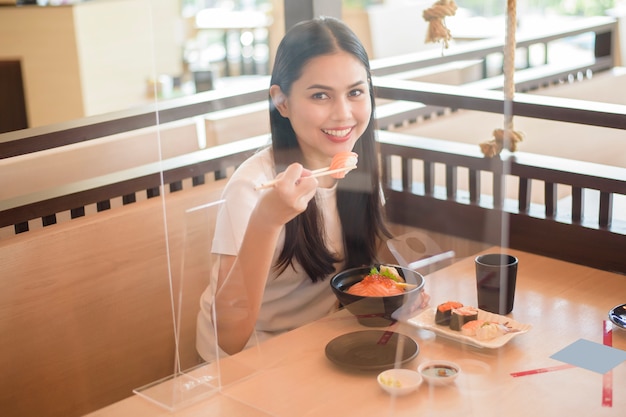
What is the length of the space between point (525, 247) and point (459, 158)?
239 mm

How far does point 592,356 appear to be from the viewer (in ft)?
3.88

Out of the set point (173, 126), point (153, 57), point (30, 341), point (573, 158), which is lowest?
point (30, 341)

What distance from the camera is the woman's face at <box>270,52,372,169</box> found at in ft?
3.95

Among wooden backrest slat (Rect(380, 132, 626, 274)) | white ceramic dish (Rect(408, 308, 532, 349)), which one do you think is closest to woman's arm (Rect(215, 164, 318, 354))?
white ceramic dish (Rect(408, 308, 532, 349))

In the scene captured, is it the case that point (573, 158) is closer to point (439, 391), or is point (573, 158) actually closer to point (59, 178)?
point (439, 391)

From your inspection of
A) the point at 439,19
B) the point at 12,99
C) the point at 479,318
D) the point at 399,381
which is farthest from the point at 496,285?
the point at 12,99

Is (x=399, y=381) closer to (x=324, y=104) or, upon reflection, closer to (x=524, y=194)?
(x=324, y=104)

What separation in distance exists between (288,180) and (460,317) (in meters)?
0.37

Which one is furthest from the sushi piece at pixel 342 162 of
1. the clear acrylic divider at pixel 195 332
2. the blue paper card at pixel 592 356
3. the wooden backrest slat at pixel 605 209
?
the wooden backrest slat at pixel 605 209

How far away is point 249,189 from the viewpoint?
1.20 m

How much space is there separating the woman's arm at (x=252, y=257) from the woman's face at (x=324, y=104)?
0.06m

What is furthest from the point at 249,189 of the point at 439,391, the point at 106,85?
the point at 106,85

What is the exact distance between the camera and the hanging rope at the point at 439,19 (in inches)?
58.9

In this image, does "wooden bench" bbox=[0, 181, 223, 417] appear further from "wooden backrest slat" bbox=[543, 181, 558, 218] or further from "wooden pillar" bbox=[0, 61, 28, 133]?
"wooden pillar" bbox=[0, 61, 28, 133]
